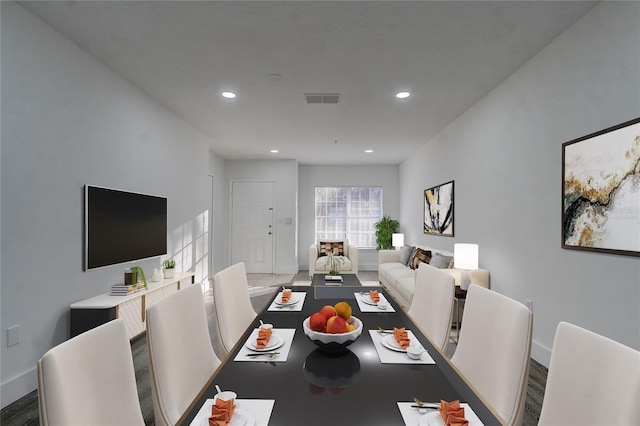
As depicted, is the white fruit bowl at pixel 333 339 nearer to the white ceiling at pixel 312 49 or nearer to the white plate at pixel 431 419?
the white plate at pixel 431 419

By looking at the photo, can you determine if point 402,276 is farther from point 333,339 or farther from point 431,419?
point 431,419

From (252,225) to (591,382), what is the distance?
6.97 metres

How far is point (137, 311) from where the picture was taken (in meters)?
3.10

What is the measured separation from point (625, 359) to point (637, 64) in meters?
1.99

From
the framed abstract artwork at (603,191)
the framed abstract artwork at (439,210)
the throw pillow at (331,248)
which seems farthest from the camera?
the throw pillow at (331,248)

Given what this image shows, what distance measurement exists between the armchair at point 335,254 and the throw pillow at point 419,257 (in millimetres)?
1361

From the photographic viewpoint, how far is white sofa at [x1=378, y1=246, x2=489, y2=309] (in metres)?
3.56

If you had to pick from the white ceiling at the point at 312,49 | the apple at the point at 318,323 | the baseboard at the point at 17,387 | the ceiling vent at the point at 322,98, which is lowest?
the baseboard at the point at 17,387

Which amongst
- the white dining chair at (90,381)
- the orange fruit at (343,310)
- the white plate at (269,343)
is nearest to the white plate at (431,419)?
the orange fruit at (343,310)

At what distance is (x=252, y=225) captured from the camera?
7.47m

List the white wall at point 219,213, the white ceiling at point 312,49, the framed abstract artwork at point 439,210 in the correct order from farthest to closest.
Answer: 1. the white wall at point 219,213
2. the framed abstract artwork at point 439,210
3. the white ceiling at point 312,49

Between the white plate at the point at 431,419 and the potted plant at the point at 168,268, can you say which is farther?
the potted plant at the point at 168,268

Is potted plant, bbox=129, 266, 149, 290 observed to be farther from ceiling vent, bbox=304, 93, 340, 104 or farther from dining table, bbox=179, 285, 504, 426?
ceiling vent, bbox=304, 93, 340, 104

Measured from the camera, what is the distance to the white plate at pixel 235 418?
845mm
